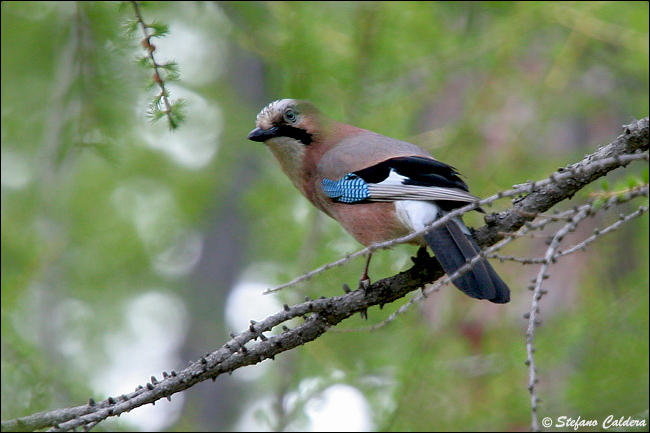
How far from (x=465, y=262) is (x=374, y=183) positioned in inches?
41.1

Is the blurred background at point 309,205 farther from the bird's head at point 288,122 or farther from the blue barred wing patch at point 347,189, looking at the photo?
the blue barred wing patch at point 347,189

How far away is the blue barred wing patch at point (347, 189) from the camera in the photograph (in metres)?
4.24

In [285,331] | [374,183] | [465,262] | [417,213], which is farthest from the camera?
[374,183]

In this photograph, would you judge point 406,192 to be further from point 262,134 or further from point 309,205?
point 309,205

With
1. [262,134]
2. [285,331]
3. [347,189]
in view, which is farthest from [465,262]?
[262,134]

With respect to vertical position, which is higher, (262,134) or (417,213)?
(262,134)

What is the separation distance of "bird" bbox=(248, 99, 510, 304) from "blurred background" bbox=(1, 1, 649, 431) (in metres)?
0.40

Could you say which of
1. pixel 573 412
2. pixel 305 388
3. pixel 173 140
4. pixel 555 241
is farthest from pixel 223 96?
pixel 555 241

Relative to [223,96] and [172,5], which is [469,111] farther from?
[223,96]

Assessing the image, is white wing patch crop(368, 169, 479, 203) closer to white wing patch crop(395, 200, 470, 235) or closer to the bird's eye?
white wing patch crop(395, 200, 470, 235)

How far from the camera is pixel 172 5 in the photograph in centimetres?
560

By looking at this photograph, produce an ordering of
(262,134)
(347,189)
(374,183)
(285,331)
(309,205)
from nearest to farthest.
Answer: (285,331) < (374,183) < (347,189) < (262,134) < (309,205)

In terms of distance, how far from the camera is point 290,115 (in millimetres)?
4805

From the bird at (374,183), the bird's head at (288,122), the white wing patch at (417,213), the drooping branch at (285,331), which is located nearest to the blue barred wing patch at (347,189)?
the bird at (374,183)
